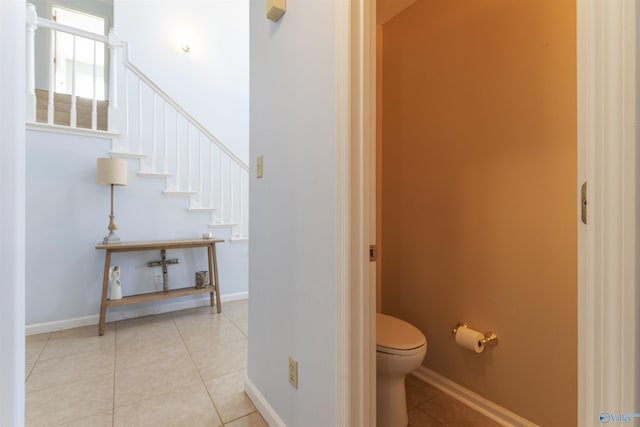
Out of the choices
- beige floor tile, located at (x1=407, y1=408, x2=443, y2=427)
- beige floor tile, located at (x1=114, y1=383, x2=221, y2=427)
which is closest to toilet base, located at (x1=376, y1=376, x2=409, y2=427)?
beige floor tile, located at (x1=407, y1=408, x2=443, y2=427)

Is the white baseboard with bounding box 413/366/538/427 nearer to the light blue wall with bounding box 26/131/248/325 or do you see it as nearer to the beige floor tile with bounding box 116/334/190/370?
the beige floor tile with bounding box 116/334/190/370

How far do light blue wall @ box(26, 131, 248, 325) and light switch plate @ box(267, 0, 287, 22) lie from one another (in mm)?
2230

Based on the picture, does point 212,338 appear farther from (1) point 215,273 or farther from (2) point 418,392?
(2) point 418,392

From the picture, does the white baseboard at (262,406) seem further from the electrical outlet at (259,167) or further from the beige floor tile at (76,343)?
the beige floor tile at (76,343)

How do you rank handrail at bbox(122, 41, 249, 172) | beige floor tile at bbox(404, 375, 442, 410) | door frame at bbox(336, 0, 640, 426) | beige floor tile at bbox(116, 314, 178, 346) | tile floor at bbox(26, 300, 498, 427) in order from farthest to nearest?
1. handrail at bbox(122, 41, 249, 172)
2. beige floor tile at bbox(116, 314, 178, 346)
3. beige floor tile at bbox(404, 375, 442, 410)
4. tile floor at bbox(26, 300, 498, 427)
5. door frame at bbox(336, 0, 640, 426)

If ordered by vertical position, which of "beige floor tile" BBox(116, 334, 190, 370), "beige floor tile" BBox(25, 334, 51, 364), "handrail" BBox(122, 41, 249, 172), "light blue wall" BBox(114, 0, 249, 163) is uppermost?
"light blue wall" BBox(114, 0, 249, 163)

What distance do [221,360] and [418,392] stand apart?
1.31 metres

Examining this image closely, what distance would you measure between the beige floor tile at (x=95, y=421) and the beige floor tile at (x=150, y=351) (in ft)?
1.61

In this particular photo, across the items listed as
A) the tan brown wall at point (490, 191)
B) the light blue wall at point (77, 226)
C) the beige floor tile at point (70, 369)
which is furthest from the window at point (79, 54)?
the tan brown wall at point (490, 191)

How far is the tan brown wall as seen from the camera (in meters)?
1.26

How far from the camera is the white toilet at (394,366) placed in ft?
4.13

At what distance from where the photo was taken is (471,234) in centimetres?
159

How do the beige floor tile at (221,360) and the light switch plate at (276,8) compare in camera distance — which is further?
the beige floor tile at (221,360)

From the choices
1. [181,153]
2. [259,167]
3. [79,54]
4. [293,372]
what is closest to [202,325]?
[293,372]
